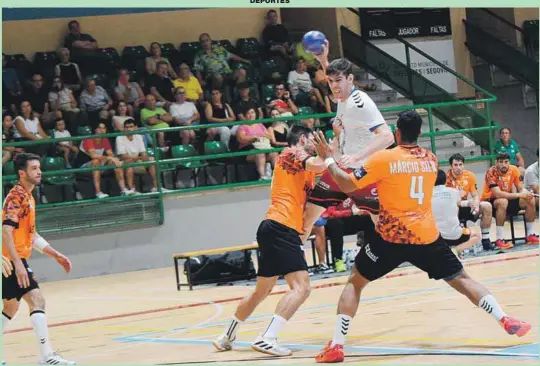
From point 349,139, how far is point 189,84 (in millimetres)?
11503

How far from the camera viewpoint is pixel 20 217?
332 inches

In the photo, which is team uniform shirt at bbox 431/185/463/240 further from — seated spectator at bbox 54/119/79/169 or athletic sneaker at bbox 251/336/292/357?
seated spectator at bbox 54/119/79/169

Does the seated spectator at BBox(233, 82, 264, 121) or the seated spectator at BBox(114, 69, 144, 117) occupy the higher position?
the seated spectator at BBox(114, 69, 144, 117)

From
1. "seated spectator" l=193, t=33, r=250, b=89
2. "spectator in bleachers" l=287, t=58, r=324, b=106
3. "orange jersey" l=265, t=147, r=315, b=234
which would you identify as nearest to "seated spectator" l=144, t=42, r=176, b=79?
"seated spectator" l=193, t=33, r=250, b=89

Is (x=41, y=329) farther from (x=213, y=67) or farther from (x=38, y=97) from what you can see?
(x=213, y=67)

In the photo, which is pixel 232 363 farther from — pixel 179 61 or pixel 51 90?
pixel 179 61

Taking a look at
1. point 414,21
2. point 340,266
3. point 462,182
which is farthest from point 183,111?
point 414,21

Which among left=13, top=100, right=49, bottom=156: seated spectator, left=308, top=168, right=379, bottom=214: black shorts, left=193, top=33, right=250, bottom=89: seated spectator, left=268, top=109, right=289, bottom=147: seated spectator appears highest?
left=193, top=33, right=250, bottom=89: seated spectator

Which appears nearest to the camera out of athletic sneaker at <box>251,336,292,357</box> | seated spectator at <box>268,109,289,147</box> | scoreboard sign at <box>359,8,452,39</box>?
athletic sneaker at <box>251,336,292,357</box>

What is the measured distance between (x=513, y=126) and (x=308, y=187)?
59.2 feet

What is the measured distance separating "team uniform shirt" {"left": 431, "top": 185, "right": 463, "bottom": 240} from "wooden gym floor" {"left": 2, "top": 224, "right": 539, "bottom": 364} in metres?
0.66

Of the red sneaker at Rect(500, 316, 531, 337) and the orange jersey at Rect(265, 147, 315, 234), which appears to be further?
the orange jersey at Rect(265, 147, 315, 234)

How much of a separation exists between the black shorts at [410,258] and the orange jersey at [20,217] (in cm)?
275

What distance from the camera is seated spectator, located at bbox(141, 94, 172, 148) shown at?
19.3m
